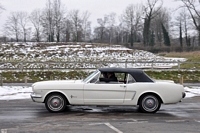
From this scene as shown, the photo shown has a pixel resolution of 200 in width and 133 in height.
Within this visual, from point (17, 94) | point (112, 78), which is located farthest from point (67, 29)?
point (112, 78)

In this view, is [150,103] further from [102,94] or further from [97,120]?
[97,120]

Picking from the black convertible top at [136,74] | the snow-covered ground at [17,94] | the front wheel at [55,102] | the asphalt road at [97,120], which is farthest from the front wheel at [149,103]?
the snow-covered ground at [17,94]

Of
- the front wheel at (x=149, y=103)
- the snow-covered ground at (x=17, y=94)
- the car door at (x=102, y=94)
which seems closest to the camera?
the car door at (x=102, y=94)

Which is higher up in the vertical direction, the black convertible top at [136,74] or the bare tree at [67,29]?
the bare tree at [67,29]

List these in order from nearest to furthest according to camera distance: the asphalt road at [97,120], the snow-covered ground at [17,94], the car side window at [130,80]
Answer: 1. the asphalt road at [97,120]
2. the car side window at [130,80]
3. the snow-covered ground at [17,94]

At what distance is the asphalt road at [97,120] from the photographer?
24.2 feet

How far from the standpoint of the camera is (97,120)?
846cm

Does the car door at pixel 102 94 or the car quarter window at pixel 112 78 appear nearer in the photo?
the car door at pixel 102 94

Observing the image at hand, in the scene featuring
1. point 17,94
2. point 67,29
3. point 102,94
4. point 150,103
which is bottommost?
point 17,94

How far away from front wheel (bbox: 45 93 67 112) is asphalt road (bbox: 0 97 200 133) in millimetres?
214

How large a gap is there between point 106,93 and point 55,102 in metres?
1.66

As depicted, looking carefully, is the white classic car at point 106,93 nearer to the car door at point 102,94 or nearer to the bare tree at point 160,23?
the car door at point 102,94

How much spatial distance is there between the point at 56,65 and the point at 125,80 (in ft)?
66.7

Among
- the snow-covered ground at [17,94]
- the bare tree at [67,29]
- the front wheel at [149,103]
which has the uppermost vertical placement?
the bare tree at [67,29]
